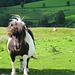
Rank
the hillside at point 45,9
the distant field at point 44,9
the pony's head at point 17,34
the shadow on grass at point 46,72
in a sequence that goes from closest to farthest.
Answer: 1. the pony's head at point 17,34
2. the shadow on grass at point 46,72
3. the hillside at point 45,9
4. the distant field at point 44,9

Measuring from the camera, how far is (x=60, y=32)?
31.7 m

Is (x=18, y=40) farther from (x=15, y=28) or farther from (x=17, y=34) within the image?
(x=15, y=28)

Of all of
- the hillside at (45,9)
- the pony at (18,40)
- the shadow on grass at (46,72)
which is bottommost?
the hillside at (45,9)

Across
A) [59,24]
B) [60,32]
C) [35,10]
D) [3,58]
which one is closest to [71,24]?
[59,24]

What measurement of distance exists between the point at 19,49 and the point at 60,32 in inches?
921

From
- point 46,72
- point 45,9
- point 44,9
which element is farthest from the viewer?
point 44,9

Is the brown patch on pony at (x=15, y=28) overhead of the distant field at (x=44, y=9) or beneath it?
overhead

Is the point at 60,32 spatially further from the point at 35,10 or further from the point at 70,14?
the point at 35,10

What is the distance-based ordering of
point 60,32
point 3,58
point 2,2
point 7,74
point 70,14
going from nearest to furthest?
1. point 7,74
2. point 3,58
3. point 60,32
4. point 70,14
5. point 2,2

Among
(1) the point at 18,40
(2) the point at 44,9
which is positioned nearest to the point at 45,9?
(2) the point at 44,9

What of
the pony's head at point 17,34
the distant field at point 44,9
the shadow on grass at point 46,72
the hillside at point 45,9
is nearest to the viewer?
the pony's head at point 17,34

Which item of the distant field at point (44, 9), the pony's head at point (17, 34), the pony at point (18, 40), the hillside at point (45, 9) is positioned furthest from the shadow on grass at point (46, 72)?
the hillside at point (45, 9)

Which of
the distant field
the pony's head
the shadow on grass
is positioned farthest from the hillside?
the pony's head

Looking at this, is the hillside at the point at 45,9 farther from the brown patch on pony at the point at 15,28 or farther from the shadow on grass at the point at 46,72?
the brown patch on pony at the point at 15,28
